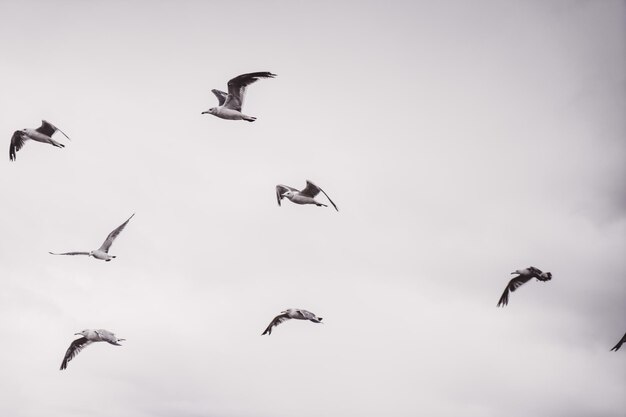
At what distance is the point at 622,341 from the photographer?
156ft

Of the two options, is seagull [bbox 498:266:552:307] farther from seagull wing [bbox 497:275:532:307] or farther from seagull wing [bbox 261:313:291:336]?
seagull wing [bbox 261:313:291:336]

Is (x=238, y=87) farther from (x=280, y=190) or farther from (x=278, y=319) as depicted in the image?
(x=278, y=319)

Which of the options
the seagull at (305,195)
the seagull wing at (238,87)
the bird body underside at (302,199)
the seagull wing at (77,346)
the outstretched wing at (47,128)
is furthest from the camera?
the seagull wing at (77,346)

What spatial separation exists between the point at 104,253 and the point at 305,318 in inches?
712

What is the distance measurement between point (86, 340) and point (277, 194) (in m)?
18.0

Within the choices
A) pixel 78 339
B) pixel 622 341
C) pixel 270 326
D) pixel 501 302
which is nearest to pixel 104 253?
pixel 78 339

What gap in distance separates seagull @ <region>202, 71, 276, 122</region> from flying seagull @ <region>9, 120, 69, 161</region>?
1130 cm

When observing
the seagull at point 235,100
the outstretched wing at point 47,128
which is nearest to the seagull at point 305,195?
the seagull at point 235,100

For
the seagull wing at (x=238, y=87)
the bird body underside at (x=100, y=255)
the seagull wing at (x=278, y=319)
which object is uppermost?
the seagull wing at (x=238, y=87)

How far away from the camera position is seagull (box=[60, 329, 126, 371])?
5106cm

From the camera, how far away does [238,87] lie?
48500 mm

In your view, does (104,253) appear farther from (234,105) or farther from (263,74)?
(263,74)

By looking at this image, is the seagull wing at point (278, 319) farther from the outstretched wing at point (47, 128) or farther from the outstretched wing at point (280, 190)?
the outstretched wing at point (47, 128)

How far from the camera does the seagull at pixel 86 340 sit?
51062 mm
